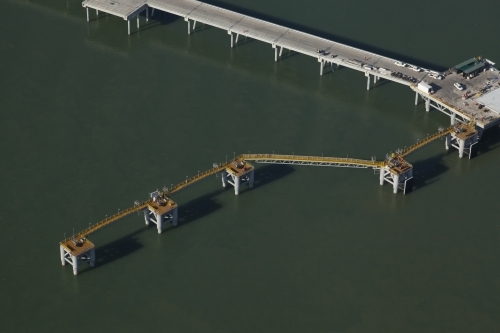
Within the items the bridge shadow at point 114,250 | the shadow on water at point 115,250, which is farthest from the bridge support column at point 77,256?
the shadow on water at point 115,250

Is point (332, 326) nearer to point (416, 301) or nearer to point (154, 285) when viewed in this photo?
point (416, 301)

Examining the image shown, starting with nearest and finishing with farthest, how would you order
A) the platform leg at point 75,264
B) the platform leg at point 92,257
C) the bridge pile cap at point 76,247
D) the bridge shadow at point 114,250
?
the platform leg at point 75,264 < the bridge pile cap at point 76,247 < the platform leg at point 92,257 < the bridge shadow at point 114,250

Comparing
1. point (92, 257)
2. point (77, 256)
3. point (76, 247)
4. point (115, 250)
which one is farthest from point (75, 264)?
point (115, 250)

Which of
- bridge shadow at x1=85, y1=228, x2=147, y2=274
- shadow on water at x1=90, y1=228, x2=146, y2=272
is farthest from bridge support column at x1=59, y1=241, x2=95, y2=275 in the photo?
shadow on water at x1=90, y1=228, x2=146, y2=272

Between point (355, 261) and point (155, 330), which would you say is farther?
point (355, 261)

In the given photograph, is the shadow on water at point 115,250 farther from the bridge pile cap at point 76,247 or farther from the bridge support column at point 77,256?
the bridge pile cap at point 76,247

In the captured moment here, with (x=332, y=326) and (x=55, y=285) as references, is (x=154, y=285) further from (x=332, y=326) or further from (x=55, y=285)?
(x=332, y=326)

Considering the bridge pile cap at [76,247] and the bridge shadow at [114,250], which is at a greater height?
the bridge pile cap at [76,247]

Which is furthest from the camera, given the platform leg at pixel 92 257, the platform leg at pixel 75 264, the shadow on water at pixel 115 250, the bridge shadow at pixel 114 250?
the shadow on water at pixel 115 250

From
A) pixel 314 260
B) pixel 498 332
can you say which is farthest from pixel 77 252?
pixel 498 332
